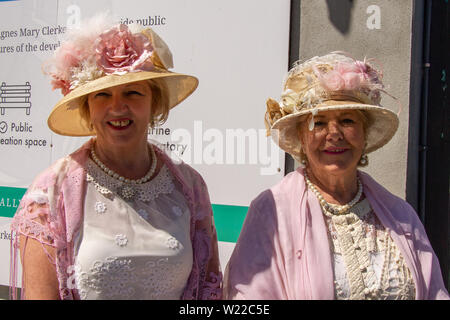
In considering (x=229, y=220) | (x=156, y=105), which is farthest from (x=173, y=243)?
(x=229, y=220)

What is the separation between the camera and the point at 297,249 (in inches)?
78.9

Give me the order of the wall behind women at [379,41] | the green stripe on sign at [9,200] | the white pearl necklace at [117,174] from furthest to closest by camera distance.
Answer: the green stripe on sign at [9,200] → the wall behind women at [379,41] → the white pearl necklace at [117,174]

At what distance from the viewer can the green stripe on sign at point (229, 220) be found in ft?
11.6

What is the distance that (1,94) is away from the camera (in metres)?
4.55

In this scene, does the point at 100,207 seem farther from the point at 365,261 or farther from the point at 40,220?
the point at 365,261

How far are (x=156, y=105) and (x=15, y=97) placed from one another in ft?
8.91

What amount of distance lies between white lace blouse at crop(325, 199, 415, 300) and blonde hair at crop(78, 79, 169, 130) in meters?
0.96

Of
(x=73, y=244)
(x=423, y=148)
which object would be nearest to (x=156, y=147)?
(x=73, y=244)

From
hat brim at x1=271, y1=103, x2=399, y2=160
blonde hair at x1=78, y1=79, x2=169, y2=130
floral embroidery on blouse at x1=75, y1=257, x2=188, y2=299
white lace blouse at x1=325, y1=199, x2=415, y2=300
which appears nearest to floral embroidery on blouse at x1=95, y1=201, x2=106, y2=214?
floral embroidery on blouse at x1=75, y1=257, x2=188, y2=299

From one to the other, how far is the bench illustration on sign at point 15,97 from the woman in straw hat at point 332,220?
2.95m

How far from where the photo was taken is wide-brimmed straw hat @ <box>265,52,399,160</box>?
2104 mm

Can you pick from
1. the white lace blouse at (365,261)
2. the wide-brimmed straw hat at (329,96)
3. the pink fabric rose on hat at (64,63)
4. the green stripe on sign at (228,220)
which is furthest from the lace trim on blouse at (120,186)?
the green stripe on sign at (228,220)

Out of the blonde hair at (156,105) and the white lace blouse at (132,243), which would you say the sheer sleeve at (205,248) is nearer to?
the white lace blouse at (132,243)
